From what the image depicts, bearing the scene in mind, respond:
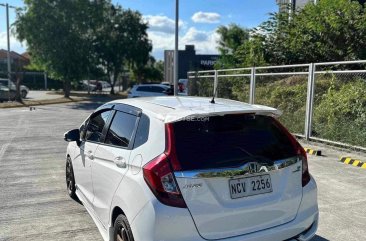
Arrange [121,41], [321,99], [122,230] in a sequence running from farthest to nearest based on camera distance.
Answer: [121,41] → [321,99] → [122,230]

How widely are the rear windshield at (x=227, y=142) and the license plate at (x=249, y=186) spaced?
134 millimetres

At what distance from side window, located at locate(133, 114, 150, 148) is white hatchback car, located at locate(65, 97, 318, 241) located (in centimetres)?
1

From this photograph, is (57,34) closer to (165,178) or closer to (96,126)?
(96,126)

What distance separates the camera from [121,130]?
3.89m

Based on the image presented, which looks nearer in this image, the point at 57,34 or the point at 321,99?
the point at 321,99

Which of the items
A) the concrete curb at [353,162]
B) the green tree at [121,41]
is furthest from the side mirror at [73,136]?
the green tree at [121,41]

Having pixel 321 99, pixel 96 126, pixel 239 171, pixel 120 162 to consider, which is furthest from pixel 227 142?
pixel 321 99

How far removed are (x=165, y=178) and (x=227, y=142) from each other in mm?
612

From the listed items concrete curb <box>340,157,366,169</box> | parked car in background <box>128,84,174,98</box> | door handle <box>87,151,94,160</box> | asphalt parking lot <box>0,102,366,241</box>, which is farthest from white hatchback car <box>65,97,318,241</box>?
parked car in background <box>128,84,174,98</box>

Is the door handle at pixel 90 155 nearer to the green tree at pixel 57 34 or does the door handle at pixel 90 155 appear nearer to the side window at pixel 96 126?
the side window at pixel 96 126

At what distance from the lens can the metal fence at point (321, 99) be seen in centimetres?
939

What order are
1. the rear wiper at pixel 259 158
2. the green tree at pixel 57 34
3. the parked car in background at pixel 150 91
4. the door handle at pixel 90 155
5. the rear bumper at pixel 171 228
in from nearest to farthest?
the rear bumper at pixel 171 228 < the rear wiper at pixel 259 158 < the door handle at pixel 90 155 < the parked car in background at pixel 150 91 < the green tree at pixel 57 34

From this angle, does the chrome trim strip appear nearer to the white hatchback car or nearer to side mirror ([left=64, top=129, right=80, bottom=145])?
the white hatchback car

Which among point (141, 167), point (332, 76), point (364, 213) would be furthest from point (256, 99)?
point (141, 167)
